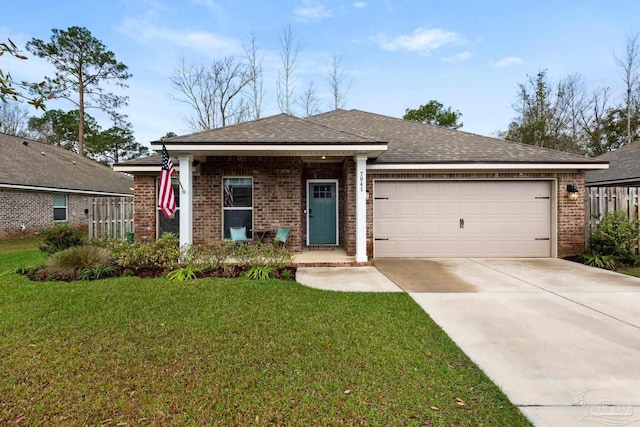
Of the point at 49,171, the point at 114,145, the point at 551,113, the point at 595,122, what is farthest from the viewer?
the point at 114,145

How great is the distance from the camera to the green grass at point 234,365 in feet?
7.18

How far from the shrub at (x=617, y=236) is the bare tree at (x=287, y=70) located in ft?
56.2

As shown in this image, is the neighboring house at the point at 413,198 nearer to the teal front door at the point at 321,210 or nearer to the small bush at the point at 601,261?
the teal front door at the point at 321,210

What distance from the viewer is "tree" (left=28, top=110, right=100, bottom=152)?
27.1m

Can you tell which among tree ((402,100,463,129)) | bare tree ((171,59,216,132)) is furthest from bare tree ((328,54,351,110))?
bare tree ((171,59,216,132))

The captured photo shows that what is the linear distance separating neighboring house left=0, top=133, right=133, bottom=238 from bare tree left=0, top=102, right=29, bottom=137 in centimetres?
1123

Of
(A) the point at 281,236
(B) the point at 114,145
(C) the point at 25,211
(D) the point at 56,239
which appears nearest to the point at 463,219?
(A) the point at 281,236

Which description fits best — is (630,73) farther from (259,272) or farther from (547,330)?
(259,272)

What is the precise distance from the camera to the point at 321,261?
7.32 m

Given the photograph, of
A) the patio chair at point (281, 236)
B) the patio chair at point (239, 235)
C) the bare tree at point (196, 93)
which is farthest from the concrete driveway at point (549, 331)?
the bare tree at point (196, 93)

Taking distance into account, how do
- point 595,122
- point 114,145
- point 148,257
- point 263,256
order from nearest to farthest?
1. point 263,256
2. point 148,257
3. point 595,122
4. point 114,145

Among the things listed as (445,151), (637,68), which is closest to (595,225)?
(445,151)

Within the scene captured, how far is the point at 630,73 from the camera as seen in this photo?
2070cm

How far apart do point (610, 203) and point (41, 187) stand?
69.0 ft
